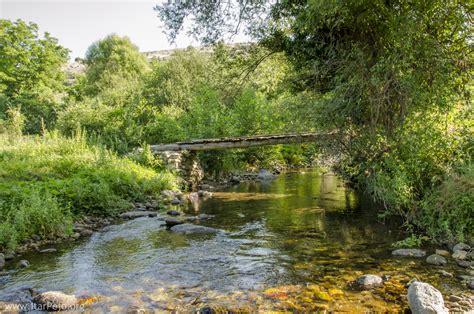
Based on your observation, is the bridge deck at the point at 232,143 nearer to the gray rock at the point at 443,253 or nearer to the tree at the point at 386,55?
the tree at the point at 386,55

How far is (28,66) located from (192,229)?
33.6m

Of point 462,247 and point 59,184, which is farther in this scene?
point 59,184

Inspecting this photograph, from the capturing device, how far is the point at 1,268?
5969mm

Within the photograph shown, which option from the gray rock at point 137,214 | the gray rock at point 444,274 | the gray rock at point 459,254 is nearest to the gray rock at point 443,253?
the gray rock at point 459,254

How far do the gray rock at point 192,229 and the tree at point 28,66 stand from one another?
24.0m

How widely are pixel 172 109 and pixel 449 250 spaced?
56.8 feet

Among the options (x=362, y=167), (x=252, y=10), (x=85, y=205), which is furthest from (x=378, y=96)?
(x=85, y=205)

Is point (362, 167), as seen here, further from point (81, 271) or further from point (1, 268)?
point (1, 268)

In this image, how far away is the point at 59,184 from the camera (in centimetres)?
934

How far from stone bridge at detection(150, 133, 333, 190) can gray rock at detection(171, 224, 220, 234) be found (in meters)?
5.92

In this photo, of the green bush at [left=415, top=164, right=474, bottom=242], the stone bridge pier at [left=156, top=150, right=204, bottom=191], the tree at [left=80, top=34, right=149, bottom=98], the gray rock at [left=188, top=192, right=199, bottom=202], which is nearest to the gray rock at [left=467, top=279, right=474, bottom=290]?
the green bush at [left=415, top=164, right=474, bottom=242]

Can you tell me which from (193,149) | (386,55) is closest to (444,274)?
(386,55)

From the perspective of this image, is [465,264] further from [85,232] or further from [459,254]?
[85,232]

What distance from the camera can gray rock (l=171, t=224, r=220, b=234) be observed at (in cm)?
822
